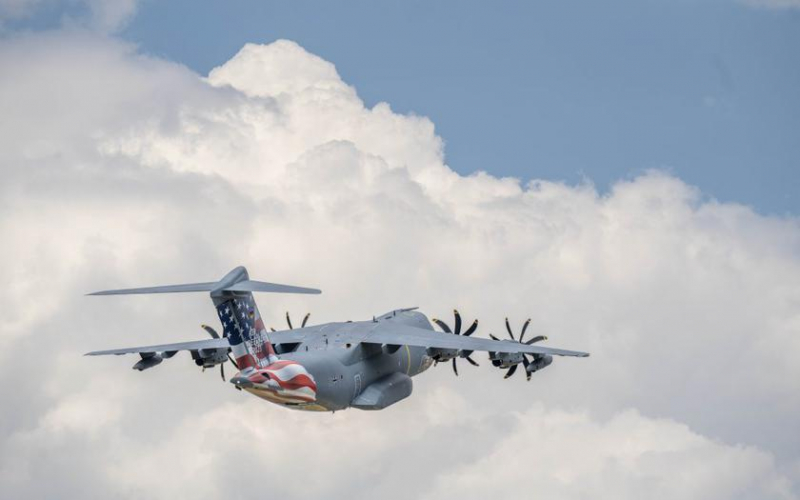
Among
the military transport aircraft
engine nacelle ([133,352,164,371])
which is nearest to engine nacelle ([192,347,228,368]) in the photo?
the military transport aircraft

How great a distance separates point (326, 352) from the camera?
58469 millimetres

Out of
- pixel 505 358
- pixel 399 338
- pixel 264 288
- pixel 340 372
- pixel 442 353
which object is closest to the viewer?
pixel 264 288

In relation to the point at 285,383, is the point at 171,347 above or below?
above

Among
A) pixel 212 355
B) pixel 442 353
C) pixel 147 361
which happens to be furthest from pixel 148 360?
pixel 442 353

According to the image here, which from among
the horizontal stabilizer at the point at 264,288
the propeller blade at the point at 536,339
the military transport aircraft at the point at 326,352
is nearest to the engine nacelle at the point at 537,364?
the military transport aircraft at the point at 326,352

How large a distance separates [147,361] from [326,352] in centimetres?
1072

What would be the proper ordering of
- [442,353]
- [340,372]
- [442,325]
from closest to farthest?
[340,372] → [442,353] → [442,325]

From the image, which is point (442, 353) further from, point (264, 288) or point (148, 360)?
point (148, 360)

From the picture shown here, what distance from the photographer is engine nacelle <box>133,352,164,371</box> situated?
6450cm

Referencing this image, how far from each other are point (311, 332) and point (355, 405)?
4.20 metres

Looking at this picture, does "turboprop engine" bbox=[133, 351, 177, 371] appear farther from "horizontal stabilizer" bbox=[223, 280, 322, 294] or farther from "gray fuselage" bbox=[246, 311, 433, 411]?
"horizontal stabilizer" bbox=[223, 280, 322, 294]

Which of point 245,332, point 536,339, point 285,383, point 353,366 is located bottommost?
point 285,383

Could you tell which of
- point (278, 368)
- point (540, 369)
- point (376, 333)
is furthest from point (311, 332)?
point (540, 369)

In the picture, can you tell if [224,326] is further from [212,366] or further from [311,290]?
[212,366]
